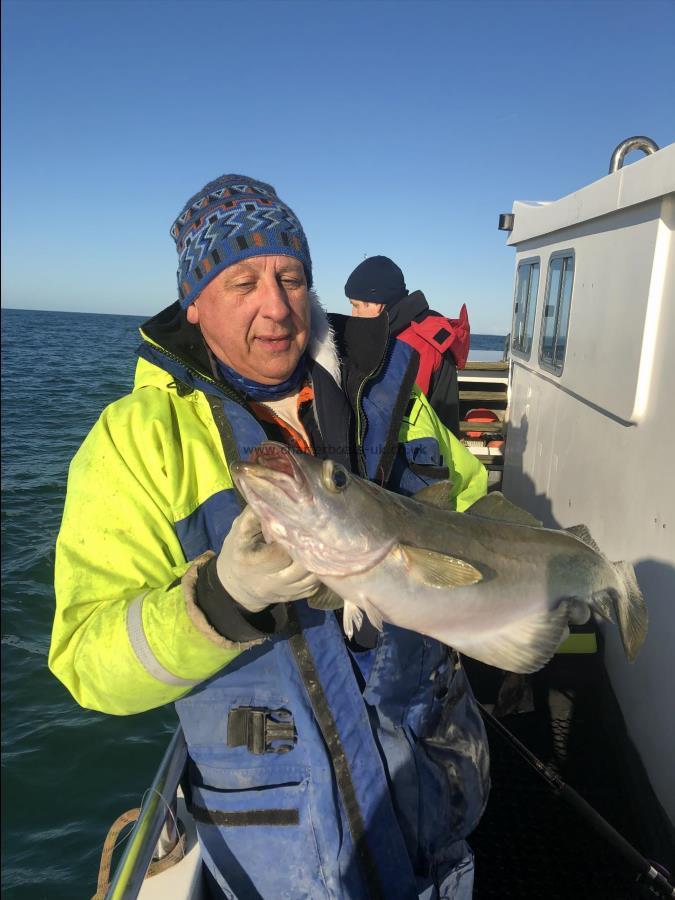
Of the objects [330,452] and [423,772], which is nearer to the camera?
[423,772]

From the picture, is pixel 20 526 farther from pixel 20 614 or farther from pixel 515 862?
pixel 515 862

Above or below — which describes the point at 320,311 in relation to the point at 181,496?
above

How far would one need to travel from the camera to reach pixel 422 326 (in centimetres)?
675

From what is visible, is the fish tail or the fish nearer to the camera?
the fish

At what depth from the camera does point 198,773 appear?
254 cm

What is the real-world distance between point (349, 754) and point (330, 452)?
127 cm

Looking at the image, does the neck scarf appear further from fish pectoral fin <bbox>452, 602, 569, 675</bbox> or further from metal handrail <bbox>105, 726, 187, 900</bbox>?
metal handrail <bbox>105, 726, 187, 900</bbox>

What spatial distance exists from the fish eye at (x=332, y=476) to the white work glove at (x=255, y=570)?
286mm

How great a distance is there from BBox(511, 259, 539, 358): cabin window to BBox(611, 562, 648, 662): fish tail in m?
6.14

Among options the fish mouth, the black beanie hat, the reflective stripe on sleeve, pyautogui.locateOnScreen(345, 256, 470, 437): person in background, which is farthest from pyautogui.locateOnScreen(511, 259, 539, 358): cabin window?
the reflective stripe on sleeve

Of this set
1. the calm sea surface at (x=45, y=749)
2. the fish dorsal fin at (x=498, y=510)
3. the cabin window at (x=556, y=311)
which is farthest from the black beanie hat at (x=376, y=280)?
the calm sea surface at (x=45, y=749)

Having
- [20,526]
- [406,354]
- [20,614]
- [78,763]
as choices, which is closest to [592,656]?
[406,354]

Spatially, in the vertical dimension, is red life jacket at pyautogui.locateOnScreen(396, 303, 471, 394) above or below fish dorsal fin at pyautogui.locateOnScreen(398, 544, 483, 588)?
above

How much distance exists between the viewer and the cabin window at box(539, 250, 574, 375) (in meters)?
6.55
